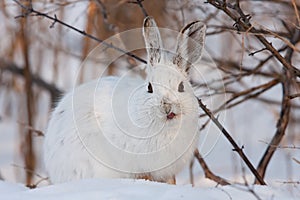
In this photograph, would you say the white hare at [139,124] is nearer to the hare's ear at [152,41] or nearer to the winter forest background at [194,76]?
the hare's ear at [152,41]

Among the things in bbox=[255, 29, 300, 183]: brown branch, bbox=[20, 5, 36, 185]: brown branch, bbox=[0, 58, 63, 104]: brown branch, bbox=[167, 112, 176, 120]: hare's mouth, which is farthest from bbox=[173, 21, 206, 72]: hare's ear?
bbox=[0, 58, 63, 104]: brown branch

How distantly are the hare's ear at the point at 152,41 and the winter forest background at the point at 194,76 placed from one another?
36 cm

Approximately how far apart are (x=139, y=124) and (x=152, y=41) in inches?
13.9

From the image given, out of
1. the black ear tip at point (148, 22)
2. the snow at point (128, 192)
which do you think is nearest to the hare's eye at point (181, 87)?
the black ear tip at point (148, 22)

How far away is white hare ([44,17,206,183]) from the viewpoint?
Result: 2.77m

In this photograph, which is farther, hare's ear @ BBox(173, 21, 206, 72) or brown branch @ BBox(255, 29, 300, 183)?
brown branch @ BBox(255, 29, 300, 183)

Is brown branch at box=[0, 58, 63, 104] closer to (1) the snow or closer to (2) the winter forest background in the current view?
(2) the winter forest background

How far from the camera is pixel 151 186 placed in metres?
2.30

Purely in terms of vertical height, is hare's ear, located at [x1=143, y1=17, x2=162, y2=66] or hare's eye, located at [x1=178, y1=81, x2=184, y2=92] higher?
hare's ear, located at [x1=143, y1=17, x2=162, y2=66]

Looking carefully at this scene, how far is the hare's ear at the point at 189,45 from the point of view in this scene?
2801mm

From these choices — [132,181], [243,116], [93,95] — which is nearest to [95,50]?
[93,95]

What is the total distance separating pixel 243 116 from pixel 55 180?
4058mm

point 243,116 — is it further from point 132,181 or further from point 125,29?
point 132,181

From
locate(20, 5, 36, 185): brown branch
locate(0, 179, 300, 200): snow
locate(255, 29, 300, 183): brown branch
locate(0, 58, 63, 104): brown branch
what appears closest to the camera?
locate(0, 179, 300, 200): snow
